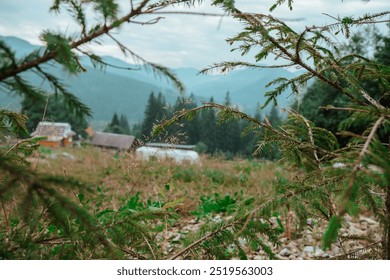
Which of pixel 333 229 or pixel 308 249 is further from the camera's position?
pixel 308 249

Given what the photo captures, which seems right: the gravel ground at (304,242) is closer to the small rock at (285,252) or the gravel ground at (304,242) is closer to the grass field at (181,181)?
the small rock at (285,252)

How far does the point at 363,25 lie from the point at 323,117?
14902mm

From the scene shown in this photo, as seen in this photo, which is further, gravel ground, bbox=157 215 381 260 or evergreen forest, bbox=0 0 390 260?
gravel ground, bbox=157 215 381 260

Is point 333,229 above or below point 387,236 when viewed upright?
above

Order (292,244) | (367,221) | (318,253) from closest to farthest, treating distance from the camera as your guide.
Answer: (318,253) < (292,244) < (367,221)

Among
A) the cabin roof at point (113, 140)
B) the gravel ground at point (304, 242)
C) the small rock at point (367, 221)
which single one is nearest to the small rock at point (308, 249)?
the gravel ground at point (304, 242)

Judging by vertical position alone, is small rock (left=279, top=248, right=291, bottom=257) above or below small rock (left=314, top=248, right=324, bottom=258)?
below

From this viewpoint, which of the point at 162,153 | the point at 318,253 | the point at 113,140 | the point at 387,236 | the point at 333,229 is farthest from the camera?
the point at 113,140

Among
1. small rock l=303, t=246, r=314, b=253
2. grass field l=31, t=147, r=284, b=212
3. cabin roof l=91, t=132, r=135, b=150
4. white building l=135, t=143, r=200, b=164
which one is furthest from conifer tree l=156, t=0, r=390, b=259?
cabin roof l=91, t=132, r=135, b=150

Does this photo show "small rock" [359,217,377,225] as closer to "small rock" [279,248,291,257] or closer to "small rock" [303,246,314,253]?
"small rock" [303,246,314,253]

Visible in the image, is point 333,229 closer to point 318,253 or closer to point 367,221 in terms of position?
A: point 318,253

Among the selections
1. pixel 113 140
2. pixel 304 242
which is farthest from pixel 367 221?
pixel 113 140
